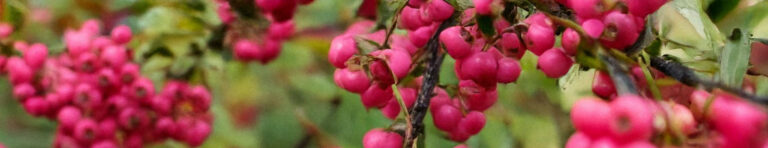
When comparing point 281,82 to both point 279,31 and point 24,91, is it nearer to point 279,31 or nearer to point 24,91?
point 279,31

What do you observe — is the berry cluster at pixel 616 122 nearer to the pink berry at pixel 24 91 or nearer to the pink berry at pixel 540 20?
the pink berry at pixel 540 20

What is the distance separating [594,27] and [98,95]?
867 mm

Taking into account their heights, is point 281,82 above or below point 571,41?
below

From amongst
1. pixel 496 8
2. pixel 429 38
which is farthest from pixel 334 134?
pixel 496 8

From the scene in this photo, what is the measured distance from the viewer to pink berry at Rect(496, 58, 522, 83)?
0.65 metres

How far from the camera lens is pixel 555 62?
573 mm

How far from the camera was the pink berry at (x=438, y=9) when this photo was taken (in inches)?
25.5

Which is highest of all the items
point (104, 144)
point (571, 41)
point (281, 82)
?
point (571, 41)

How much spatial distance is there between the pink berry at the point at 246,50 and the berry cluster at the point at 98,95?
3.2 inches

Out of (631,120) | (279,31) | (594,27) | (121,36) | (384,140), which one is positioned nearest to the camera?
(631,120)

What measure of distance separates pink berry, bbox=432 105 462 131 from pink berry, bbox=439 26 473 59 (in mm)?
81

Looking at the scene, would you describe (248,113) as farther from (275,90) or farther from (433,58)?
(433,58)

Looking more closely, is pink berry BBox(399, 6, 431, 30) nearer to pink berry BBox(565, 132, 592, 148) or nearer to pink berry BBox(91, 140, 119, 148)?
pink berry BBox(565, 132, 592, 148)

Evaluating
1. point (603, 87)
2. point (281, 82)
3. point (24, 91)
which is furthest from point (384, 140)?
point (281, 82)
